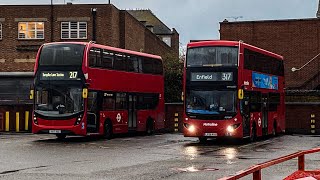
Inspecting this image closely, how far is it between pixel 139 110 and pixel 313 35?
21905 mm

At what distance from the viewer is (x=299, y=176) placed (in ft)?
33.8

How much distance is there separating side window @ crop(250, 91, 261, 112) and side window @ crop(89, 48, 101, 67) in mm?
6788

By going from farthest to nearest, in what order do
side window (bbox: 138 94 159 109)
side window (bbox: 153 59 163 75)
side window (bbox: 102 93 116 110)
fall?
1. side window (bbox: 153 59 163 75)
2. side window (bbox: 138 94 159 109)
3. side window (bbox: 102 93 116 110)

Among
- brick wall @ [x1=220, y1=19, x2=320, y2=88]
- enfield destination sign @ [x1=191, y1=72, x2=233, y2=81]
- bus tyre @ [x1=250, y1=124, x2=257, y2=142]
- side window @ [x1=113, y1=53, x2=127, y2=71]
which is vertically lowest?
bus tyre @ [x1=250, y1=124, x2=257, y2=142]

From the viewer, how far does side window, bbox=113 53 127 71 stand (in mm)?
29125

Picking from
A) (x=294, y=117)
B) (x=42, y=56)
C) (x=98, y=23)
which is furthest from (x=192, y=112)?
(x=98, y=23)

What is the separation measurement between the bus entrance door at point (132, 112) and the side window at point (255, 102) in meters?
6.54

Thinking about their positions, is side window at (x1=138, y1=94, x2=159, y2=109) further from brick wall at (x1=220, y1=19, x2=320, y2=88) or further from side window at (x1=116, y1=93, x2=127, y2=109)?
brick wall at (x1=220, y1=19, x2=320, y2=88)

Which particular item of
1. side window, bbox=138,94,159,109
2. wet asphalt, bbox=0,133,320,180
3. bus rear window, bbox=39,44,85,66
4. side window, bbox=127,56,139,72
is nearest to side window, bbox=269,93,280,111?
side window, bbox=138,94,159,109

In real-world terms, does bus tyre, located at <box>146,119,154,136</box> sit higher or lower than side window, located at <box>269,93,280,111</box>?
lower

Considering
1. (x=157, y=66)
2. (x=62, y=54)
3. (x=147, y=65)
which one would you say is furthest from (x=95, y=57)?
(x=157, y=66)

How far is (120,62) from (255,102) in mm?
6696

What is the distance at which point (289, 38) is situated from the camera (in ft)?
163

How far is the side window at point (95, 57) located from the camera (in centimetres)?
2650
